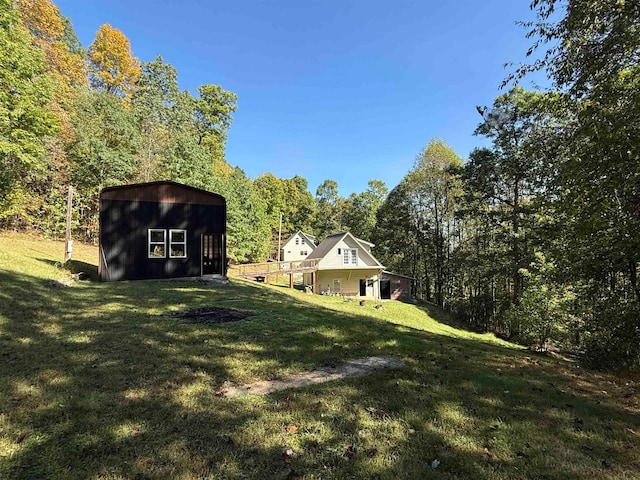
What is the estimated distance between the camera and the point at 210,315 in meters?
6.79

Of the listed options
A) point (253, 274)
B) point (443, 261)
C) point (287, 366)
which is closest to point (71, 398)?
point (287, 366)

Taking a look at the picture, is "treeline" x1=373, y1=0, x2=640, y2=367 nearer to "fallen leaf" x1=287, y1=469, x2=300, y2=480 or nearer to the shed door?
"fallen leaf" x1=287, y1=469, x2=300, y2=480

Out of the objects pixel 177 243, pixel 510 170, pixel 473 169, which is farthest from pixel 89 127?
pixel 510 170

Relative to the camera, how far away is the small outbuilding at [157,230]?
11.9m

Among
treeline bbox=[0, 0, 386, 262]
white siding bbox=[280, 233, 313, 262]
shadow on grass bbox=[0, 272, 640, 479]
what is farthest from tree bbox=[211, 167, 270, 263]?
shadow on grass bbox=[0, 272, 640, 479]

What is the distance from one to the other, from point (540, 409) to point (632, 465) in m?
0.93

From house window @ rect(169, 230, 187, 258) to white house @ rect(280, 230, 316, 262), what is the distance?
26.9 m

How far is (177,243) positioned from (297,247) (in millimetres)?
27460

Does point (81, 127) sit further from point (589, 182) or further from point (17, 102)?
point (589, 182)

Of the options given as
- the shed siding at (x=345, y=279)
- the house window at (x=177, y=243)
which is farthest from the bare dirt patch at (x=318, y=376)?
the shed siding at (x=345, y=279)

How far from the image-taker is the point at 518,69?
248 inches

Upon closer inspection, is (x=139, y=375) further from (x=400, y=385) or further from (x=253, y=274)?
(x=253, y=274)

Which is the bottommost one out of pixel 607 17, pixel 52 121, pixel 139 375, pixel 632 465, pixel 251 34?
pixel 632 465

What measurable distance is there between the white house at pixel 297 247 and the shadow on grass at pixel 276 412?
34433 millimetres
